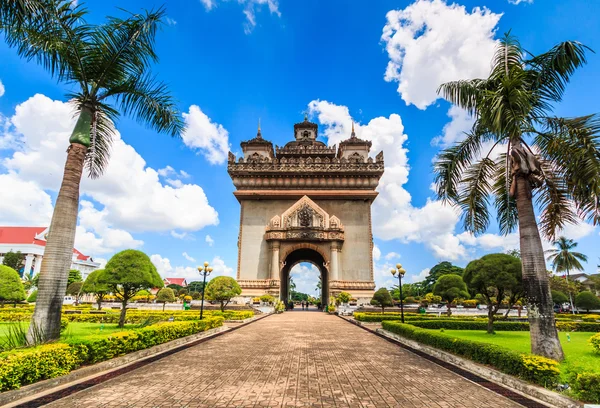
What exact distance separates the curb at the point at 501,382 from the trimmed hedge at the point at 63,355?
8019 millimetres

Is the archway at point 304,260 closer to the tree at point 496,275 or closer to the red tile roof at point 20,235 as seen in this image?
the tree at point 496,275

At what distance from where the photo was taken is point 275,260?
34.7 m

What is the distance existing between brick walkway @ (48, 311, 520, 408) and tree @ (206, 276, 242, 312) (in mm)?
14585

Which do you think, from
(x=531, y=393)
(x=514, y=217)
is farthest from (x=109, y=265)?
(x=514, y=217)

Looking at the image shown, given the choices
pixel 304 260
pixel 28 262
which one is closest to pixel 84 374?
pixel 304 260

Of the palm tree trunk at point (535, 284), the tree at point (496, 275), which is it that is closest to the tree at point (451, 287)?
the tree at point (496, 275)

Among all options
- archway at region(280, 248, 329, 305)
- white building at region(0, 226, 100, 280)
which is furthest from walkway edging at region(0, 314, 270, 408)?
white building at region(0, 226, 100, 280)

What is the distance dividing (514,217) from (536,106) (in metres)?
3.75

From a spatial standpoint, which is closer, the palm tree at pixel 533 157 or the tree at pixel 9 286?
the palm tree at pixel 533 157

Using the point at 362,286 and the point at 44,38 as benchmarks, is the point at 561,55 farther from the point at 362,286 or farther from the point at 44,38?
the point at 362,286

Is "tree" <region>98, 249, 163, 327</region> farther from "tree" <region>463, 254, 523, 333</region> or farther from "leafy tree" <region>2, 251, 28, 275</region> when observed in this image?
"leafy tree" <region>2, 251, 28, 275</region>

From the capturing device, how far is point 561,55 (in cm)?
830

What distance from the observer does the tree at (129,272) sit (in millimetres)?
13367

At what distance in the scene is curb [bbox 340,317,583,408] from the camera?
5383 millimetres
